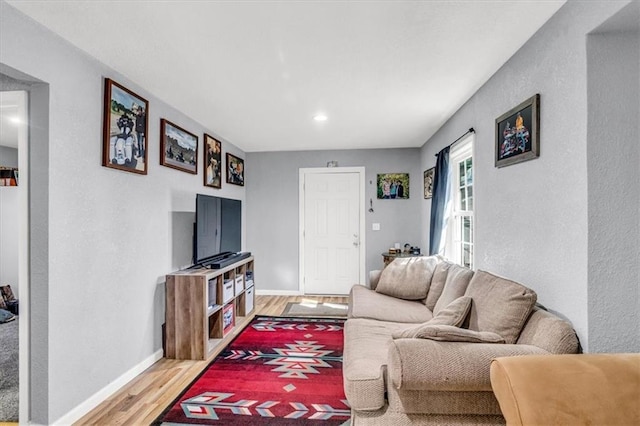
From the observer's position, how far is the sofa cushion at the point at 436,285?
2927mm

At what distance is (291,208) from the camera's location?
5.34 meters

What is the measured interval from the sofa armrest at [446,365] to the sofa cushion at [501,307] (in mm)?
189

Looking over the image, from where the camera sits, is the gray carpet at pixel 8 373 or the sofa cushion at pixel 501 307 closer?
the sofa cushion at pixel 501 307

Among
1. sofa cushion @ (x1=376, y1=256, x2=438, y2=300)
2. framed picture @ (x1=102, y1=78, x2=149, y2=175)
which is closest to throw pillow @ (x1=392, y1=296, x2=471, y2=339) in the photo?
sofa cushion @ (x1=376, y1=256, x2=438, y2=300)

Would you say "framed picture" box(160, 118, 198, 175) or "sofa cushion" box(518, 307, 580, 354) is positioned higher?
"framed picture" box(160, 118, 198, 175)

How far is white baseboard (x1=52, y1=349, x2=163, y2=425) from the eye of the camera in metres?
1.99

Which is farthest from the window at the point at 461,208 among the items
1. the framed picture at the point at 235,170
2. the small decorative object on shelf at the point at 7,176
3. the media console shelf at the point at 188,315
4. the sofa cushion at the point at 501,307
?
the small decorative object on shelf at the point at 7,176

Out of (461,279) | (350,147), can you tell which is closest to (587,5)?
(461,279)

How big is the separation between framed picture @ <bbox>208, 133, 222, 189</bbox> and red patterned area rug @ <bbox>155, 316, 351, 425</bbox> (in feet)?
6.13

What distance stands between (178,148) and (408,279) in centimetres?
265

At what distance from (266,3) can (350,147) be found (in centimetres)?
356

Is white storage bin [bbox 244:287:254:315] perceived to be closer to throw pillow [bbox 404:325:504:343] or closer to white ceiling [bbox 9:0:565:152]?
white ceiling [bbox 9:0:565:152]

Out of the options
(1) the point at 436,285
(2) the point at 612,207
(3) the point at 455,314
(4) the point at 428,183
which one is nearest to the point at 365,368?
(3) the point at 455,314

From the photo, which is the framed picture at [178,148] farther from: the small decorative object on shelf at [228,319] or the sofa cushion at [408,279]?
the sofa cushion at [408,279]
